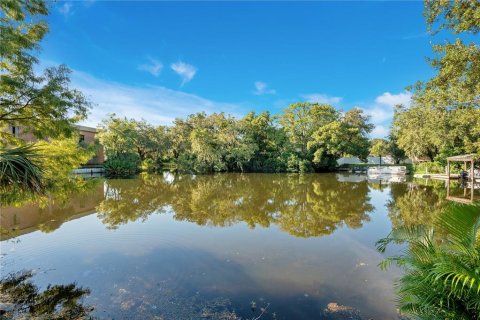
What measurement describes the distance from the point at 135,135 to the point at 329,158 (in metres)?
22.9

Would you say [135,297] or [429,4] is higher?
[429,4]

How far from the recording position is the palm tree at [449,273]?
7.55 ft

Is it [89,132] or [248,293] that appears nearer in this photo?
[248,293]

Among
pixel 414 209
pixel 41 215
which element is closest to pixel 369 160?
pixel 414 209

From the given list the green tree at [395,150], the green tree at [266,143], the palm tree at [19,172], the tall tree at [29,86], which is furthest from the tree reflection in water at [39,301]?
the green tree at [395,150]

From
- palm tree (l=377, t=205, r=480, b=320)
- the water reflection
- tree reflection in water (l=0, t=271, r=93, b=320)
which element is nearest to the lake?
the water reflection

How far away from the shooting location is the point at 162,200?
1319 cm

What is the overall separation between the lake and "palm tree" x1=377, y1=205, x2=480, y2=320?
1.18 metres

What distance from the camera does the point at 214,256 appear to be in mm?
5949

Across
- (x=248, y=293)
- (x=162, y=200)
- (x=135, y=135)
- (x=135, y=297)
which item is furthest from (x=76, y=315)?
(x=135, y=135)

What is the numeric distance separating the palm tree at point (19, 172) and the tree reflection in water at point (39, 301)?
5.28 feet

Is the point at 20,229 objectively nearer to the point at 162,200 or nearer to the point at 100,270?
the point at 100,270

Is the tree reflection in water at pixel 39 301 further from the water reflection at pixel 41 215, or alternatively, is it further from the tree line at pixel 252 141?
the tree line at pixel 252 141

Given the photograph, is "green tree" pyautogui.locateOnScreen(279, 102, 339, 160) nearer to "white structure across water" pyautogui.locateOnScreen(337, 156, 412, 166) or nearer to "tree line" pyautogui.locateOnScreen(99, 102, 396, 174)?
"tree line" pyautogui.locateOnScreen(99, 102, 396, 174)
